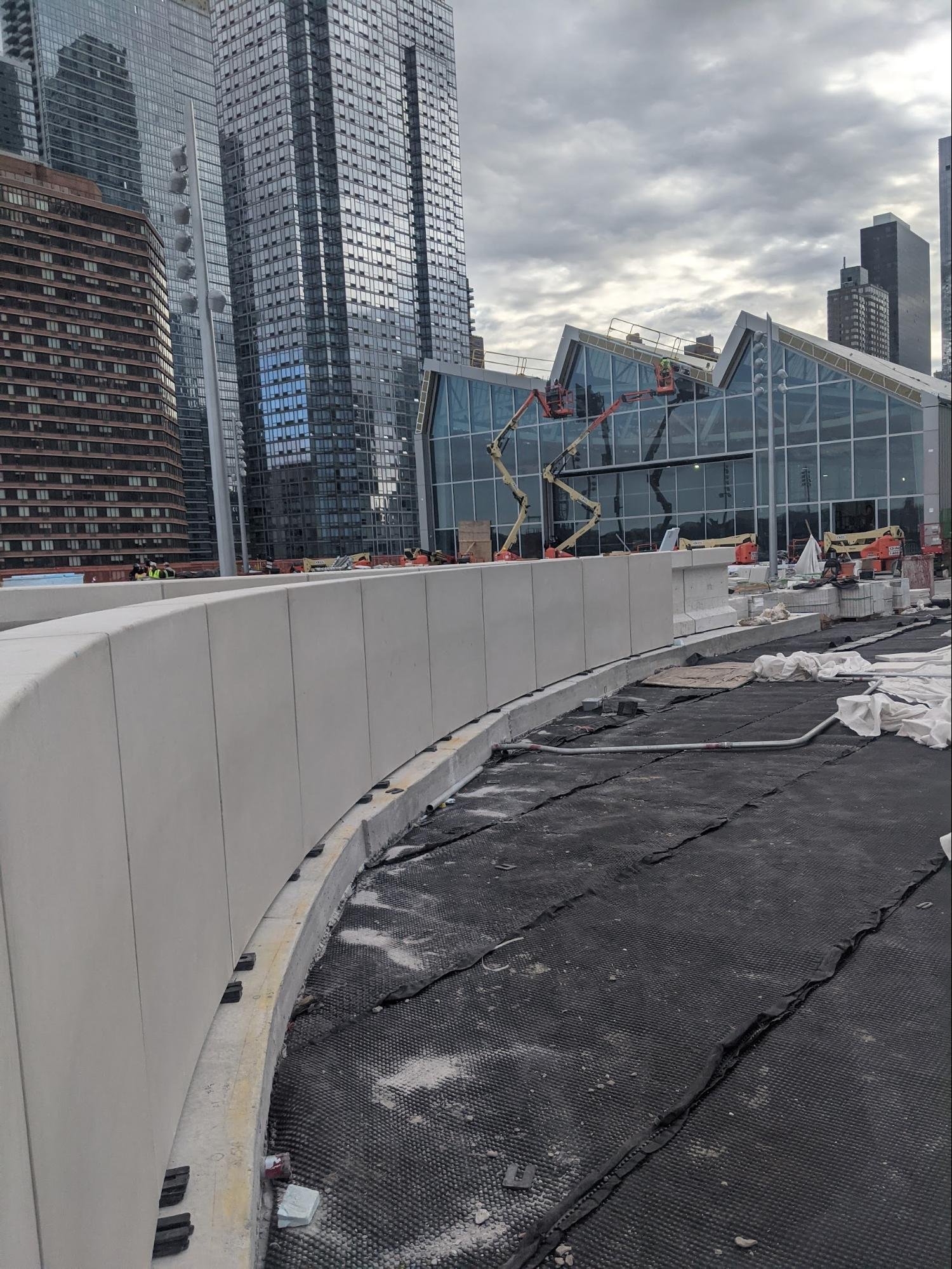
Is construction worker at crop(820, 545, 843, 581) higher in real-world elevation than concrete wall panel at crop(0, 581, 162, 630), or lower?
lower

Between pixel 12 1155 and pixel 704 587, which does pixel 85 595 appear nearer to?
pixel 12 1155

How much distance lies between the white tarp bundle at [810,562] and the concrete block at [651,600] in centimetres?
1370

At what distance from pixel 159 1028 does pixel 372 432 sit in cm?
14310

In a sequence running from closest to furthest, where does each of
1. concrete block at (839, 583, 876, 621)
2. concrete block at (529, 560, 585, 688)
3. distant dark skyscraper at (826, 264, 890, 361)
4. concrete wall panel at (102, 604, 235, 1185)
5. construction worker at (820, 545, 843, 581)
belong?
distant dark skyscraper at (826, 264, 890, 361) → concrete wall panel at (102, 604, 235, 1185) → concrete block at (529, 560, 585, 688) → concrete block at (839, 583, 876, 621) → construction worker at (820, 545, 843, 581)

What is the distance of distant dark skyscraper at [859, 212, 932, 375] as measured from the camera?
137cm

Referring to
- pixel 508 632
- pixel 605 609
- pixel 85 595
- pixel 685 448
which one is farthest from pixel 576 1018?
pixel 685 448

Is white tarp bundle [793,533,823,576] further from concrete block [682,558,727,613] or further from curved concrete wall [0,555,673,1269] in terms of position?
curved concrete wall [0,555,673,1269]

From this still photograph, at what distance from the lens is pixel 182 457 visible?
107 m

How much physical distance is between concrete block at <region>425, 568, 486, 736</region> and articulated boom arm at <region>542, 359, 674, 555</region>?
30.7 meters

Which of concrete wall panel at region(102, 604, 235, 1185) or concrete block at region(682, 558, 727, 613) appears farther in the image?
concrete block at region(682, 558, 727, 613)

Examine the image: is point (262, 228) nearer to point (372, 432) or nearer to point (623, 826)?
point (372, 432)

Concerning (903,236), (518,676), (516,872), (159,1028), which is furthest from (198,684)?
(518,676)

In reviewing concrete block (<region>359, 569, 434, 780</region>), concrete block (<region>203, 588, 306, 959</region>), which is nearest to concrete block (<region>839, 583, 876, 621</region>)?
concrete block (<region>359, 569, 434, 780</region>)

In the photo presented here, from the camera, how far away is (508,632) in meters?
10.4
